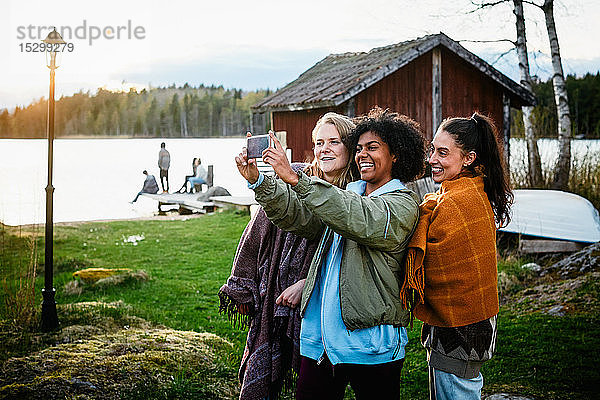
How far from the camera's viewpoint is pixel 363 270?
2.55m

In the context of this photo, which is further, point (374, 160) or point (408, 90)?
point (408, 90)

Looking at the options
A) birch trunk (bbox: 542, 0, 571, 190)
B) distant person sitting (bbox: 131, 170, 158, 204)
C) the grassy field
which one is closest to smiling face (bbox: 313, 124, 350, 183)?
the grassy field

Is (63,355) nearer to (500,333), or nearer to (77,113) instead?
(500,333)

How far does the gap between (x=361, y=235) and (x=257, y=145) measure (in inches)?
23.0

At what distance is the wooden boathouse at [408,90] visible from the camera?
34.6 ft

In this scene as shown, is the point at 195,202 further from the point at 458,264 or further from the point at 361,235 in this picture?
the point at 361,235

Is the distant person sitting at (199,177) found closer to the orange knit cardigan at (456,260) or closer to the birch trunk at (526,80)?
the birch trunk at (526,80)

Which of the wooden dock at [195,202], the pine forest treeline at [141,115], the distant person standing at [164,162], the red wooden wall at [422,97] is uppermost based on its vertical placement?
the pine forest treeline at [141,115]

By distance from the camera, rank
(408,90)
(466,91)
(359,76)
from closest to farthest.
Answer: (359,76) → (408,90) → (466,91)

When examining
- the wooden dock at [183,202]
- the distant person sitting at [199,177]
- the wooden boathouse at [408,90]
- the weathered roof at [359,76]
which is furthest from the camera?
the distant person sitting at [199,177]

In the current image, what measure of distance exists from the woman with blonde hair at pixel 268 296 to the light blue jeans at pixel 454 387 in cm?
78

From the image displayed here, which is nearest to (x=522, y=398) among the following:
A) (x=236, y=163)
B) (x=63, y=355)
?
(x=236, y=163)

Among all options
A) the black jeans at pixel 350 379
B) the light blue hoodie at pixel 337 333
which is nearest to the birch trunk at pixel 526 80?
the light blue hoodie at pixel 337 333

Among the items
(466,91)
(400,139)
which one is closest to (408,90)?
(466,91)
